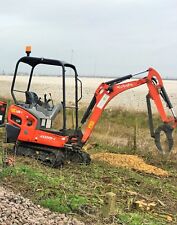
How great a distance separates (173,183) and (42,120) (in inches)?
137

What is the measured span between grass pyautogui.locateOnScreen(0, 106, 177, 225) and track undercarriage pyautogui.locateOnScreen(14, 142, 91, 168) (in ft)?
0.83

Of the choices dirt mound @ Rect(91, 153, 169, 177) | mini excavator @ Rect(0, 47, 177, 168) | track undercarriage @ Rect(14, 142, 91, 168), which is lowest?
dirt mound @ Rect(91, 153, 169, 177)

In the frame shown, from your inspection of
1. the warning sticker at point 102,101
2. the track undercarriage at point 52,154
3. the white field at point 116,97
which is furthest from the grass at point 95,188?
the white field at point 116,97

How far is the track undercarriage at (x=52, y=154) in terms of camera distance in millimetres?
10969

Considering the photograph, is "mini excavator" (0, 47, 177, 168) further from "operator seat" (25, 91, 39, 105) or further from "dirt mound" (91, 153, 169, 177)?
"dirt mound" (91, 153, 169, 177)

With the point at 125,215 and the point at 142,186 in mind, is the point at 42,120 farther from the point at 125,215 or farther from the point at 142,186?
the point at 125,215

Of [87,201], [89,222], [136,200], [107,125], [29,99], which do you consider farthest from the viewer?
[107,125]

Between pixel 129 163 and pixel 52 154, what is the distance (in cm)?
241

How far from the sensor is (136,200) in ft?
27.0

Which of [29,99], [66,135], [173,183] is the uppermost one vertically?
[29,99]

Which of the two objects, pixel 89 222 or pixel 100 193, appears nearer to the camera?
pixel 89 222

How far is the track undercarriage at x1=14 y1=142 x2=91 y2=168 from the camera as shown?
10969mm

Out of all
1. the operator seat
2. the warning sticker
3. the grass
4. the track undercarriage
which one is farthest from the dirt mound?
the operator seat

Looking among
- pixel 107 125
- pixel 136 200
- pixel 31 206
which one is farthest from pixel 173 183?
pixel 107 125
